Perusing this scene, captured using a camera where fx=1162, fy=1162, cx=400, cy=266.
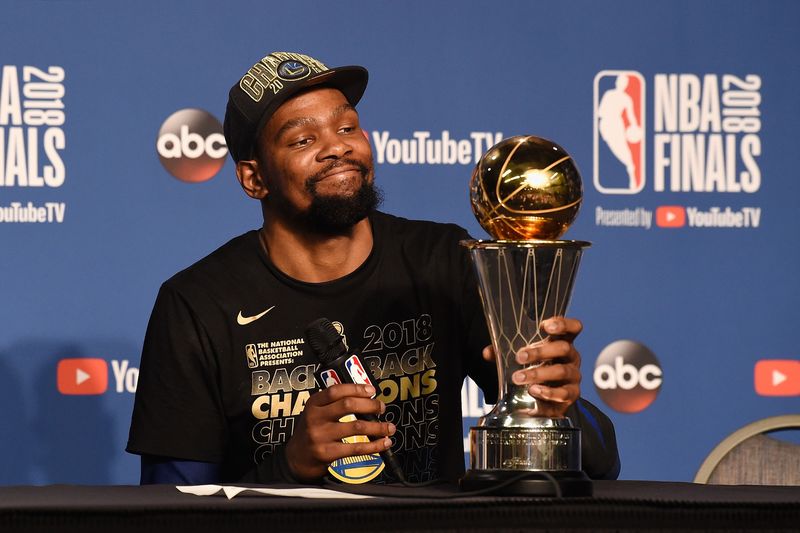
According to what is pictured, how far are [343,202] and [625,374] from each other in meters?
0.88

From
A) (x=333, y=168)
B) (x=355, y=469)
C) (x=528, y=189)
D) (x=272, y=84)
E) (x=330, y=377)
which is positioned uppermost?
(x=272, y=84)

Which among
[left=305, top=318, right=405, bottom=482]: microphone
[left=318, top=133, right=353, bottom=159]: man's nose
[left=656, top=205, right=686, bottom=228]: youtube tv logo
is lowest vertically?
[left=305, top=318, right=405, bottom=482]: microphone

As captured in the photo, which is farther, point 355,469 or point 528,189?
point 355,469

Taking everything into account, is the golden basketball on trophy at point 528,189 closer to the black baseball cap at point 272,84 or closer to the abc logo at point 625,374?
the black baseball cap at point 272,84

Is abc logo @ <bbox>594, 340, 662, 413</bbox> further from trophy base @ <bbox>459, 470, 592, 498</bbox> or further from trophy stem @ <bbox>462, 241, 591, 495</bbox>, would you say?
trophy base @ <bbox>459, 470, 592, 498</bbox>

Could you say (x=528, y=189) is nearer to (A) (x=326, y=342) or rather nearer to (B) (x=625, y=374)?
(A) (x=326, y=342)

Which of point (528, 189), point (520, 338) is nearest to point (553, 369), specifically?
point (520, 338)

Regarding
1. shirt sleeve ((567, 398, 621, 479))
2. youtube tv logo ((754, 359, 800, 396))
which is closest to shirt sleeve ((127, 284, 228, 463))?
shirt sleeve ((567, 398, 621, 479))

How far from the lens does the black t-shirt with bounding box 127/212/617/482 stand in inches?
60.4

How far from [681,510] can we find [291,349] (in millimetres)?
826

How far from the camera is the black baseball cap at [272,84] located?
158 centimetres

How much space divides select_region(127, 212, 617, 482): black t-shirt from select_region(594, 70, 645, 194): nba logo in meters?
0.66

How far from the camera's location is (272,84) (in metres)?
1.59

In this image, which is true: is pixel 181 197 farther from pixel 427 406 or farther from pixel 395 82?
pixel 427 406
